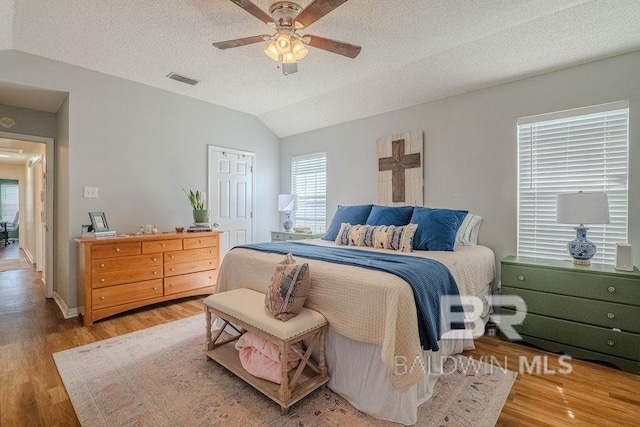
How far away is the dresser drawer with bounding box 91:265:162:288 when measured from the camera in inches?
116

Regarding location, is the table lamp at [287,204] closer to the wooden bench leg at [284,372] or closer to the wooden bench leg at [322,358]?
the wooden bench leg at [322,358]

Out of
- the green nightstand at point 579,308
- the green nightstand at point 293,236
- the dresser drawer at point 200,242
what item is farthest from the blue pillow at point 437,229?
the dresser drawer at point 200,242

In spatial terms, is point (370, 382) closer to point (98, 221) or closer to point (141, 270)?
point (141, 270)

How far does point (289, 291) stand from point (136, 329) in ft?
→ 6.52

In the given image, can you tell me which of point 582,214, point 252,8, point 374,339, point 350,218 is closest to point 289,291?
point 374,339

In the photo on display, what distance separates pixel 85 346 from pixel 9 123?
111 inches

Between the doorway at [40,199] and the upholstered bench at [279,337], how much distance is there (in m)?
3.06

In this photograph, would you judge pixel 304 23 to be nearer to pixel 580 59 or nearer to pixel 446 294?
pixel 446 294

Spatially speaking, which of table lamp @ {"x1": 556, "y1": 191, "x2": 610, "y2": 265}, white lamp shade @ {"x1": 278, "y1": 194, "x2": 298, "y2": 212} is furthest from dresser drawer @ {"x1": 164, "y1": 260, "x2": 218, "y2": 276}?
table lamp @ {"x1": 556, "y1": 191, "x2": 610, "y2": 265}

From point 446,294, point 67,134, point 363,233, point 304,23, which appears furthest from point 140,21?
point 446,294

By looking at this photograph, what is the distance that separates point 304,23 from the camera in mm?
1989

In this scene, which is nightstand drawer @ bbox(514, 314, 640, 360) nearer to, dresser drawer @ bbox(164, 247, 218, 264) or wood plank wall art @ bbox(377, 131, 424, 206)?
wood plank wall art @ bbox(377, 131, 424, 206)

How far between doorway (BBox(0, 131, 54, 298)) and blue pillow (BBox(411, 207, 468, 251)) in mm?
4365

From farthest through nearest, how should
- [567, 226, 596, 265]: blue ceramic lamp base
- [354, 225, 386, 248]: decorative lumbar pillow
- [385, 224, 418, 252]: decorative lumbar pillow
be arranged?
[354, 225, 386, 248]: decorative lumbar pillow
[385, 224, 418, 252]: decorative lumbar pillow
[567, 226, 596, 265]: blue ceramic lamp base
